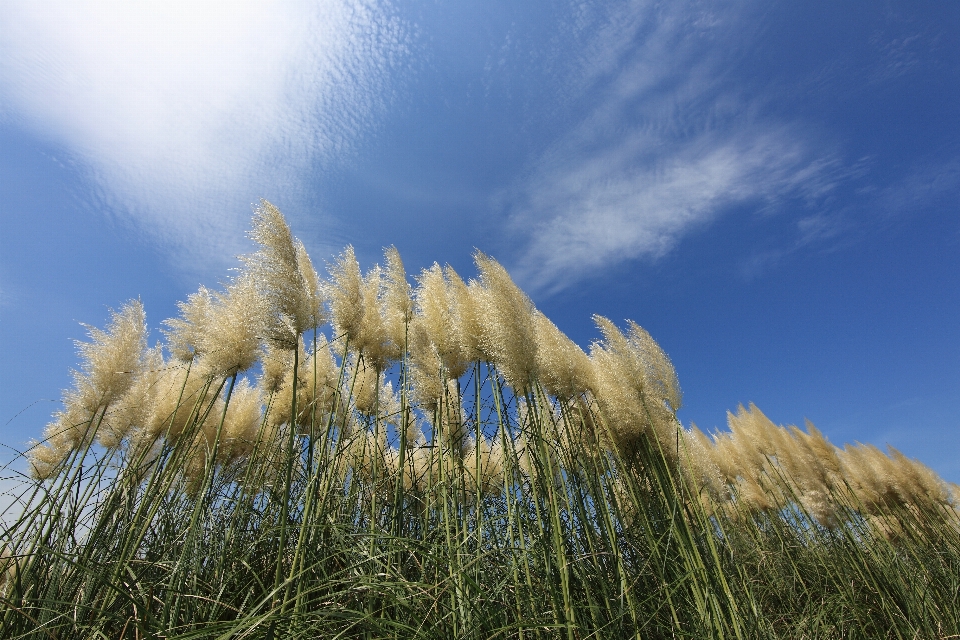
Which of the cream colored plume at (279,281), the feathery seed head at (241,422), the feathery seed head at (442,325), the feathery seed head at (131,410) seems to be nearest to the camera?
the cream colored plume at (279,281)

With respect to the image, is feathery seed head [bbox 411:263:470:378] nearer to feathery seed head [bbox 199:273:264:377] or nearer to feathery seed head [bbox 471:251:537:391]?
A: feathery seed head [bbox 471:251:537:391]

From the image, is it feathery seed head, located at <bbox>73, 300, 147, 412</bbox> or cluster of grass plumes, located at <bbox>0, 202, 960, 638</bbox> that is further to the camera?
feathery seed head, located at <bbox>73, 300, 147, 412</bbox>

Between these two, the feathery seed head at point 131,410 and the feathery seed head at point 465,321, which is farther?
the feathery seed head at point 131,410

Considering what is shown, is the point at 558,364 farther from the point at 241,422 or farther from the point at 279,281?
the point at 241,422

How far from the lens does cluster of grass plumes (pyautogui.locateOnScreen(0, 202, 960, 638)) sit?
70.8 inches

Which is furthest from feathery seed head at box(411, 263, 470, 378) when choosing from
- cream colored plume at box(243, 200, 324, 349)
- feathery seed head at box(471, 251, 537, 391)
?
cream colored plume at box(243, 200, 324, 349)

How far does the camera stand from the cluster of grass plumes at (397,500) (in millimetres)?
1799

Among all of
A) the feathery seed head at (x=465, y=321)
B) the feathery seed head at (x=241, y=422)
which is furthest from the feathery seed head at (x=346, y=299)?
the feathery seed head at (x=241, y=422)

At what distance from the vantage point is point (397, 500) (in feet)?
7.83

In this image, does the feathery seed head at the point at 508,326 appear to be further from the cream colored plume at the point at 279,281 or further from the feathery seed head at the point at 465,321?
the cream colored plume at the point at 279,281

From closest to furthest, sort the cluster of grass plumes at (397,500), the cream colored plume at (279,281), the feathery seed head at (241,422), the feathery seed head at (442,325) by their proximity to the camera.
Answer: the cluster of grass plumes at (397,500)
the cream colored plume at (279,281)
the feathery seed head at (442,325)
the feathery seed head at (241,422)

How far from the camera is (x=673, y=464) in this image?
2988mm

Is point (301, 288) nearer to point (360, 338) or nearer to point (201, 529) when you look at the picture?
point (360, 338)

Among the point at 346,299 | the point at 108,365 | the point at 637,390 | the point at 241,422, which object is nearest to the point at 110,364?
the point at 108,365
